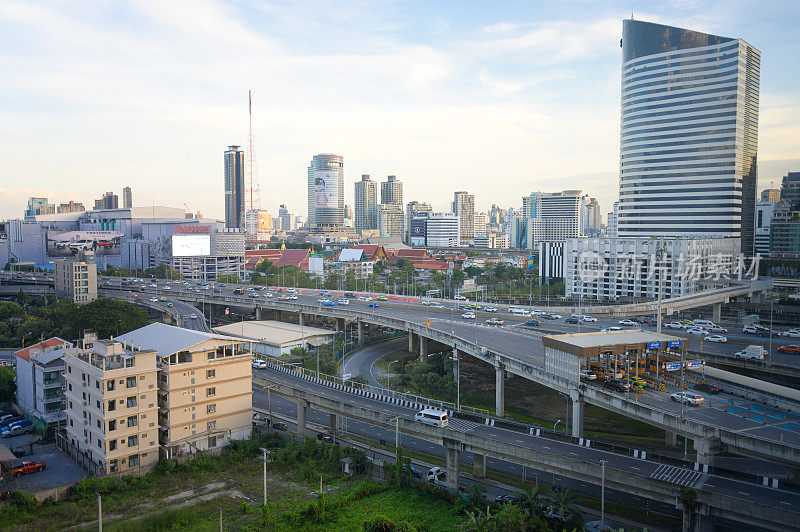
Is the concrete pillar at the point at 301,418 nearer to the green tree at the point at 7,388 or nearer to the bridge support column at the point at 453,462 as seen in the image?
the bridge support column at the point at 453,462

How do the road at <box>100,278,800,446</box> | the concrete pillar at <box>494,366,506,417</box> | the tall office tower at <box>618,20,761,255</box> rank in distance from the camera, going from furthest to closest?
the tall office tower at <box>618,20,761,255</box>, the concrete pillar at <box>494,366,506,417</box>, the road at <box>100,278,800,446</box>

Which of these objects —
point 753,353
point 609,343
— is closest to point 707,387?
point 609,343

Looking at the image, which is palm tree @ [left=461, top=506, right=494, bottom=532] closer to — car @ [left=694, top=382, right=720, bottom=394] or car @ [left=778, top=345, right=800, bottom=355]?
car @ [left=694, top=382, right=720, bottom=394]

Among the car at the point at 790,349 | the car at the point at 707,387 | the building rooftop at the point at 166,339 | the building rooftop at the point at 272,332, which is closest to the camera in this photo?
the car at the point at 707,387

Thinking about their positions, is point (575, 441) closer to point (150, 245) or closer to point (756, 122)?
point (756, 122)

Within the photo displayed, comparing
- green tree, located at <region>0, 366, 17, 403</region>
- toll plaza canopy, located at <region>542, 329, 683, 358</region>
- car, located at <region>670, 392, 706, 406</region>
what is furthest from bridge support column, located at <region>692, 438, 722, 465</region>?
green tree, located at <region>0, 366, 17, 403</region>

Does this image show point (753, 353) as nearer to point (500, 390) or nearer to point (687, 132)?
point (500, 390)

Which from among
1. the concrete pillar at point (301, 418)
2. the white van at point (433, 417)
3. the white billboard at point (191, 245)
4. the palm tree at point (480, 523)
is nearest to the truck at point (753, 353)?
the white van at point (433, 417)
